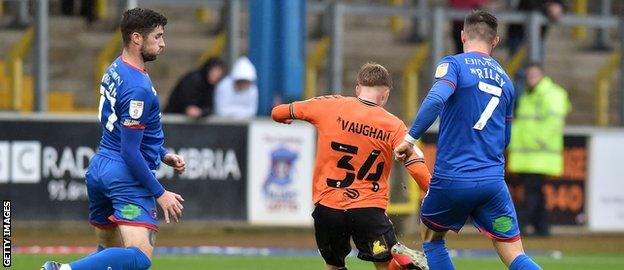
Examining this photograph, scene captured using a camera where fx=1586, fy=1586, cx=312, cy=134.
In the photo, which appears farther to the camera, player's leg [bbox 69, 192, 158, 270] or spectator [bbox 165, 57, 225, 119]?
spectator [bbox 165, 57, 225, 119]

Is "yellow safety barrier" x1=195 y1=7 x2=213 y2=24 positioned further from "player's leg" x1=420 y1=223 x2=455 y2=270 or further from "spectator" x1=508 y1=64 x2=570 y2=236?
"player's leg" x1=420 y1=223 x2=455 y2=270

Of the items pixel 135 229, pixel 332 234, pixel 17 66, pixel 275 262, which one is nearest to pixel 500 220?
pixel 332 234

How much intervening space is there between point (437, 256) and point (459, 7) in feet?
40.4

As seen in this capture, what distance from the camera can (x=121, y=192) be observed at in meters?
9.72

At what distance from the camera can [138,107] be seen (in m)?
9.57

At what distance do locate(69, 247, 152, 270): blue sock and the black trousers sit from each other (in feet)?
36.8

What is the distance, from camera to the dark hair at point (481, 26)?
1058 centimetres

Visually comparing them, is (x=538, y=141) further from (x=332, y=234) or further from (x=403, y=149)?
(x=403, y=149)

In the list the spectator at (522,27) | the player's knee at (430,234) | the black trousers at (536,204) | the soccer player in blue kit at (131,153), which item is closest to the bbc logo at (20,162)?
the black trousers at (536,204)

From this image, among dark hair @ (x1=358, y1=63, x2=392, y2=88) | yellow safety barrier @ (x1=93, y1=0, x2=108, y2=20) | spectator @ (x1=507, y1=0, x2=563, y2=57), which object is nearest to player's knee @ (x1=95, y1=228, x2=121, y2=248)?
dark hair @ (x1=358, y1=63, x2=392, y2=88)

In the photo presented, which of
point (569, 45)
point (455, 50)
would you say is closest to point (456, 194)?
point (455, 50)

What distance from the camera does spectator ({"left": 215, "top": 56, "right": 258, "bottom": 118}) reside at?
19.6 meters

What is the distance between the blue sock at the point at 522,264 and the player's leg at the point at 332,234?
1110 millimetres

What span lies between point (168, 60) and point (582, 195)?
21.6 feet
